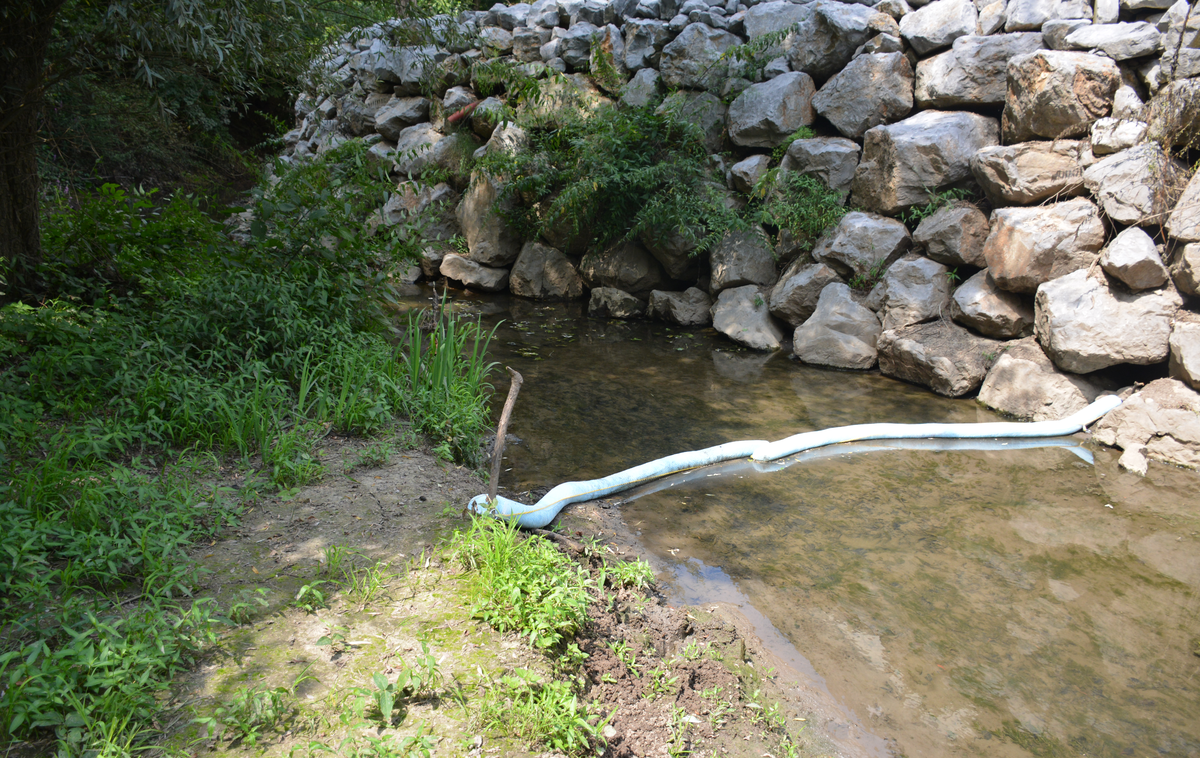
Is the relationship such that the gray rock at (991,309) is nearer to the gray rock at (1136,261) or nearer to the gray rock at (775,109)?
the gray rock at (1136,261)

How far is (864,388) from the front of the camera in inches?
216

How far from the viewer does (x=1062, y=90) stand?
506cm

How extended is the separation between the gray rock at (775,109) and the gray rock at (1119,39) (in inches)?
91.4

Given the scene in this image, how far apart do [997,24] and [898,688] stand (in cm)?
622

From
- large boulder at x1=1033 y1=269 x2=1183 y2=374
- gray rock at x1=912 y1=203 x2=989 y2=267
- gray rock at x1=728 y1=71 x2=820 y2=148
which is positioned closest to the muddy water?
large boulder at x1=1033 y1=269 x2=1183 y2=374

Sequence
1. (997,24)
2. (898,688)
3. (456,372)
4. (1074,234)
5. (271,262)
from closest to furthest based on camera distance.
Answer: (898,688) → (271,262) → (456,372) → (1074,234) → (997,24)

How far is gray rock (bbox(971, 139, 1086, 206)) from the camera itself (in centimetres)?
510

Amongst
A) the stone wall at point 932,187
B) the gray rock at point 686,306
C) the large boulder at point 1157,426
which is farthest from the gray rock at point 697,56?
the large boulder at point 1157,426

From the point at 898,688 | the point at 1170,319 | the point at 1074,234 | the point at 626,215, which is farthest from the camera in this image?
the point at 626,215

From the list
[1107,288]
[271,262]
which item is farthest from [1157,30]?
[271,262]

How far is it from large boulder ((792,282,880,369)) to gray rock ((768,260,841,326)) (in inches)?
6.1

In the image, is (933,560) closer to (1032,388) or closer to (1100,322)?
(1032,388)

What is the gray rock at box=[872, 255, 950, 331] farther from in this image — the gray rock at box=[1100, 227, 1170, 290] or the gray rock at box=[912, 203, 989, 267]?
the gray rock at box=[1100, 227, 1170, 290]

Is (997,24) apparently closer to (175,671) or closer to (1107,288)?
(1107,288)
